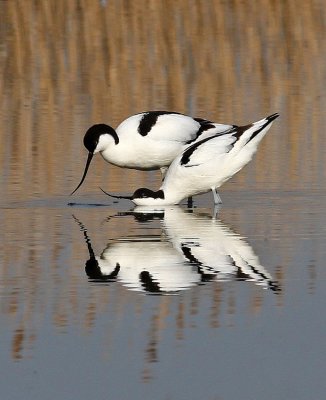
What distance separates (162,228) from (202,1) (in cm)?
1321

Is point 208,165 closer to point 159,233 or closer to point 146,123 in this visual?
point 146,123

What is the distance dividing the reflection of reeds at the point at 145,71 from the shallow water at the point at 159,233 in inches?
1.4

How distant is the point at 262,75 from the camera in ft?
54.3

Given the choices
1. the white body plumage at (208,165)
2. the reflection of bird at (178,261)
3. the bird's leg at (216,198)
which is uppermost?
the white body plumage at (208,165)

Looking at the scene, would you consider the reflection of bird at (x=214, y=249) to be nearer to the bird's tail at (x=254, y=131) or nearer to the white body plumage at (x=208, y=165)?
the white body plumage at (x=208, y=165)

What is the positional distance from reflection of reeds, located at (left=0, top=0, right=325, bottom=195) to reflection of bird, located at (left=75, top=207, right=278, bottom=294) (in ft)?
7.28

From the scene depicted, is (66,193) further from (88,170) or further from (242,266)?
(242,266)

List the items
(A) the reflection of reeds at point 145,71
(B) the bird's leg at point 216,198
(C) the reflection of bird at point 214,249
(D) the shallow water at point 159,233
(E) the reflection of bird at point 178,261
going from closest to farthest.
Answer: (D) the shallow water at point 159,233 → (E) the reflection of bird at point 178,261 → (C) the reflection of bird at point 214,249 → (B) the bird's leg at point 216,198 → (A) the reflection of reeds at point 145,71

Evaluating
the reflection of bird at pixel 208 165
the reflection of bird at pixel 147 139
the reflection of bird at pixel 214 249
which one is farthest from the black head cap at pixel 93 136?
the reflection of bird at pixel 214 249

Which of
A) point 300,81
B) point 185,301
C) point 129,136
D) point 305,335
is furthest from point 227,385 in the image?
point 300,81

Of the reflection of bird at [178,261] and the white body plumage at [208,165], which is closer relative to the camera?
the reflection of bird at [178,261]

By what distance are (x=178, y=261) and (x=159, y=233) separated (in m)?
1.28

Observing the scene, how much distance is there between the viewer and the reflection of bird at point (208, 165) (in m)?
10.9

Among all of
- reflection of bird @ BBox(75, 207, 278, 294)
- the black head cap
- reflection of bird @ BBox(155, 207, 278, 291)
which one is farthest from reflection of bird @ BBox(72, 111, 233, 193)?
reflection of bird @ BBox(75, 207, 278, 294)
